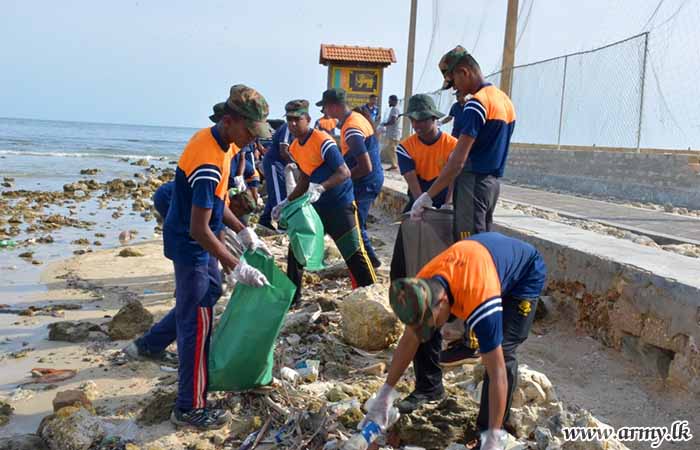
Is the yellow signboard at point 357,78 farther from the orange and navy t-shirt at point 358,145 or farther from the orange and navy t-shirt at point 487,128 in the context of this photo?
the orange and navy t-shirt at point 487,128

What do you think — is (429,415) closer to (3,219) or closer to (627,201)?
(627,201)

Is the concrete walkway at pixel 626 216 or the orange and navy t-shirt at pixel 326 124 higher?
the orange and navy t-shirt at pixel 326 124

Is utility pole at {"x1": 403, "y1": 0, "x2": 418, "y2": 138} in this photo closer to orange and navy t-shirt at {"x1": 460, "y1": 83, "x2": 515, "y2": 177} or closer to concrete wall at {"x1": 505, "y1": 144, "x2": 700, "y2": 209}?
concrete wall at {"x1": 505, "y1": 144, "x2": 700, "y2": 209}

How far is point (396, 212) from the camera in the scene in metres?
10.4

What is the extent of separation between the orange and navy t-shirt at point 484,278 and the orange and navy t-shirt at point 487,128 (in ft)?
3.68

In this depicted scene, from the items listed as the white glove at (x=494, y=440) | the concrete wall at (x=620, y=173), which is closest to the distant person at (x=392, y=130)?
the concrete wall at (x=620, y=173)

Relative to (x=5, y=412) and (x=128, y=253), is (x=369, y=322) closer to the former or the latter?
(x=5, y=412)

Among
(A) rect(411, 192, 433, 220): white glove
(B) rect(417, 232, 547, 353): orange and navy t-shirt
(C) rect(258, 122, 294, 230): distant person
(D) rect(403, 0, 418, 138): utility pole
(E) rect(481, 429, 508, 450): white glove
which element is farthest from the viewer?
(D) rect(403, 0, 418, 138): utility pole

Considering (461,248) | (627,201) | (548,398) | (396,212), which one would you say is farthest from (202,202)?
(627,201)

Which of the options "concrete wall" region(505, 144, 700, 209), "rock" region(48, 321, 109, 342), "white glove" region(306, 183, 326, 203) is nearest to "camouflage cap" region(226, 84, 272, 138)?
"white glove" region(306, 183, 326, 203)

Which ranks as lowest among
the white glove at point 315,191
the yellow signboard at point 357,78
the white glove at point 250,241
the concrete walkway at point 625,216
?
the concrete walkway at point 625,216

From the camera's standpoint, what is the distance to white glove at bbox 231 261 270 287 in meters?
3.14

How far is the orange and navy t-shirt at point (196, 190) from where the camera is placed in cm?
292

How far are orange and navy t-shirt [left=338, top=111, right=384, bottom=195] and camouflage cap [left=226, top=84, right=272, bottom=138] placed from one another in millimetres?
2354
